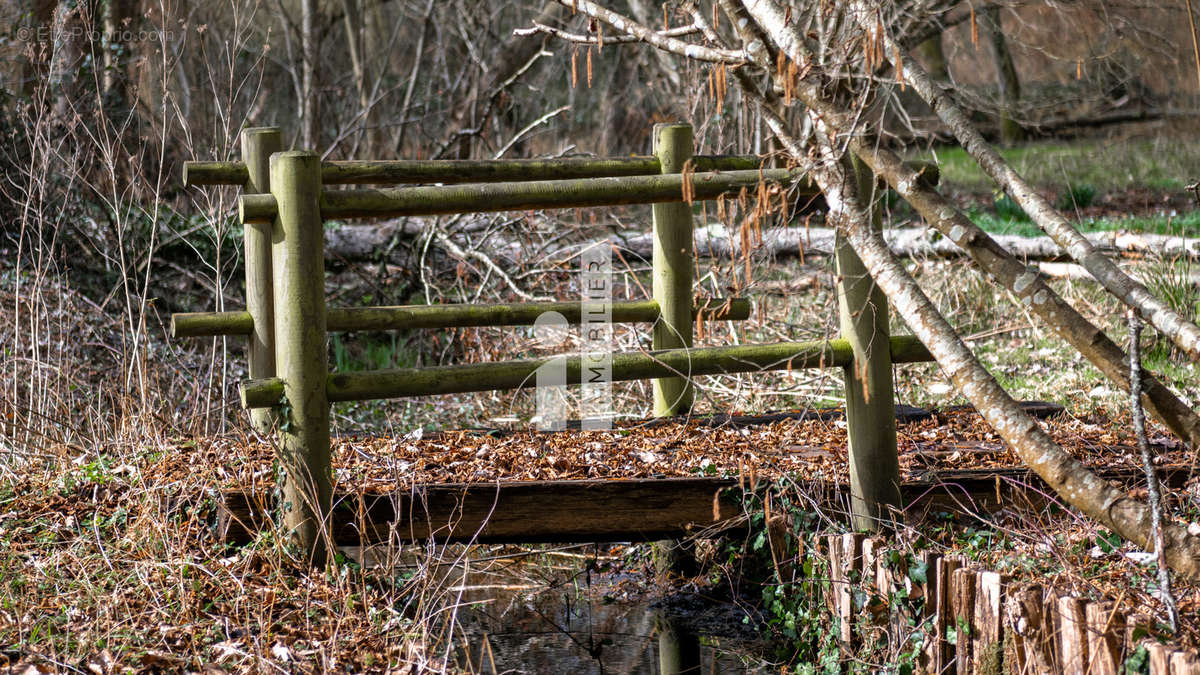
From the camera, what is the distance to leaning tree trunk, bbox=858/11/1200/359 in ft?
11.6

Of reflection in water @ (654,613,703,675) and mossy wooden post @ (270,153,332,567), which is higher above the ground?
mossy wooden post @ (270,153,332,567)

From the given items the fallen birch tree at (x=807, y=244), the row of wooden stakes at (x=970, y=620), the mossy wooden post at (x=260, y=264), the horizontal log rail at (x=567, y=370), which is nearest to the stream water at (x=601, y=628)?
the row of wooden stakes at (x=970, y=620)

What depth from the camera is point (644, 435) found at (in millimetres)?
5094

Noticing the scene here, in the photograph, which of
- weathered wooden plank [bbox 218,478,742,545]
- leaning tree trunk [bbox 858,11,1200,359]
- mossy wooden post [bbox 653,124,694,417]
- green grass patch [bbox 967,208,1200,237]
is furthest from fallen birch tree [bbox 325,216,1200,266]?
leaning tree trunk [bbox 858,11,1200,359]

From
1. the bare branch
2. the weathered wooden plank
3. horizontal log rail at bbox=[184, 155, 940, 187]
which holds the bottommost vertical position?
the weathered wooden plank

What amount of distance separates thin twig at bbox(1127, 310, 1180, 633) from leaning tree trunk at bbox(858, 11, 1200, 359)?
165 millimetres

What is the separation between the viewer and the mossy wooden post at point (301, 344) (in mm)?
3971

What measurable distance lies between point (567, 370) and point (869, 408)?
43.6 inches

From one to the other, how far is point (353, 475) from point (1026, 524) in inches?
96.4

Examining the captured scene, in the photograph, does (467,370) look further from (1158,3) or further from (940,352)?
(1158,3)

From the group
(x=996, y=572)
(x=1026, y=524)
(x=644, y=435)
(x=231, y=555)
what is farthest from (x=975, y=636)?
(x=231, y=555)

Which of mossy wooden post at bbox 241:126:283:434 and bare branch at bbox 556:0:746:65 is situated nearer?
bare branch at bbox 556:0:746:65

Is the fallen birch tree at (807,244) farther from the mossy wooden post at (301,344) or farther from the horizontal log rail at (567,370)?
the mossy wooden post at (301,344)

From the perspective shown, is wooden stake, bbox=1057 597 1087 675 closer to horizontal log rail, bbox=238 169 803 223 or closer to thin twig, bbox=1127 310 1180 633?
thin twig, bbox=1127 310 1180 633
